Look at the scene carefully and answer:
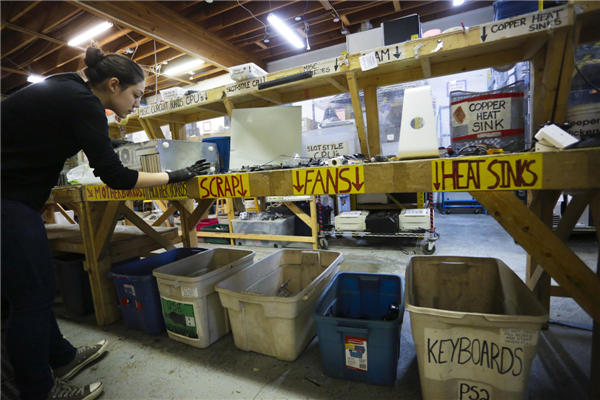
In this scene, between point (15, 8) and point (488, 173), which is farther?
point (15, 8)

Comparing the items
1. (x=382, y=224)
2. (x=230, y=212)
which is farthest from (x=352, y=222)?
(x=230, y=212)

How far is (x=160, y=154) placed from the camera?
56.3 inches

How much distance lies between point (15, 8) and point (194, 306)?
4800 mm

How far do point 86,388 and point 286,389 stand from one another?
0.89 meters

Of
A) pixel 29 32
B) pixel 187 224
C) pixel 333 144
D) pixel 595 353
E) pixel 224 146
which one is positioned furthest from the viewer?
pixel 29 32

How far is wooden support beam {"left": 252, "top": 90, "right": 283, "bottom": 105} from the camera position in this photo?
6.13ft

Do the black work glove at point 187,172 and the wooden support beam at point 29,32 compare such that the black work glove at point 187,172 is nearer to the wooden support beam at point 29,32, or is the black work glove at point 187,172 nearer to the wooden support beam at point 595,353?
the wooden support beam at point 595,353

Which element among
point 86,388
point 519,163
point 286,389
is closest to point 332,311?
point 286,389

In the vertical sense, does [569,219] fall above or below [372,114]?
below

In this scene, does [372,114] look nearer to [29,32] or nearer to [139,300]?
[139,300]

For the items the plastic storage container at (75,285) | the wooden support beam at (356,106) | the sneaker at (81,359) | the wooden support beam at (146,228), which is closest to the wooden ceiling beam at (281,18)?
the wooden support beam at (356,106)

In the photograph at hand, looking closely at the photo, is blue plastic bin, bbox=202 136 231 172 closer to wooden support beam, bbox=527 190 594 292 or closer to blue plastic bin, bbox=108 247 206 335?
blue plastic bin, bbox=108 247 206 335

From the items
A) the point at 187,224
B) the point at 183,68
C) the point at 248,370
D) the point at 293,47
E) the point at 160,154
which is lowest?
the point at 248,370

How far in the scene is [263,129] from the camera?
1855mm
